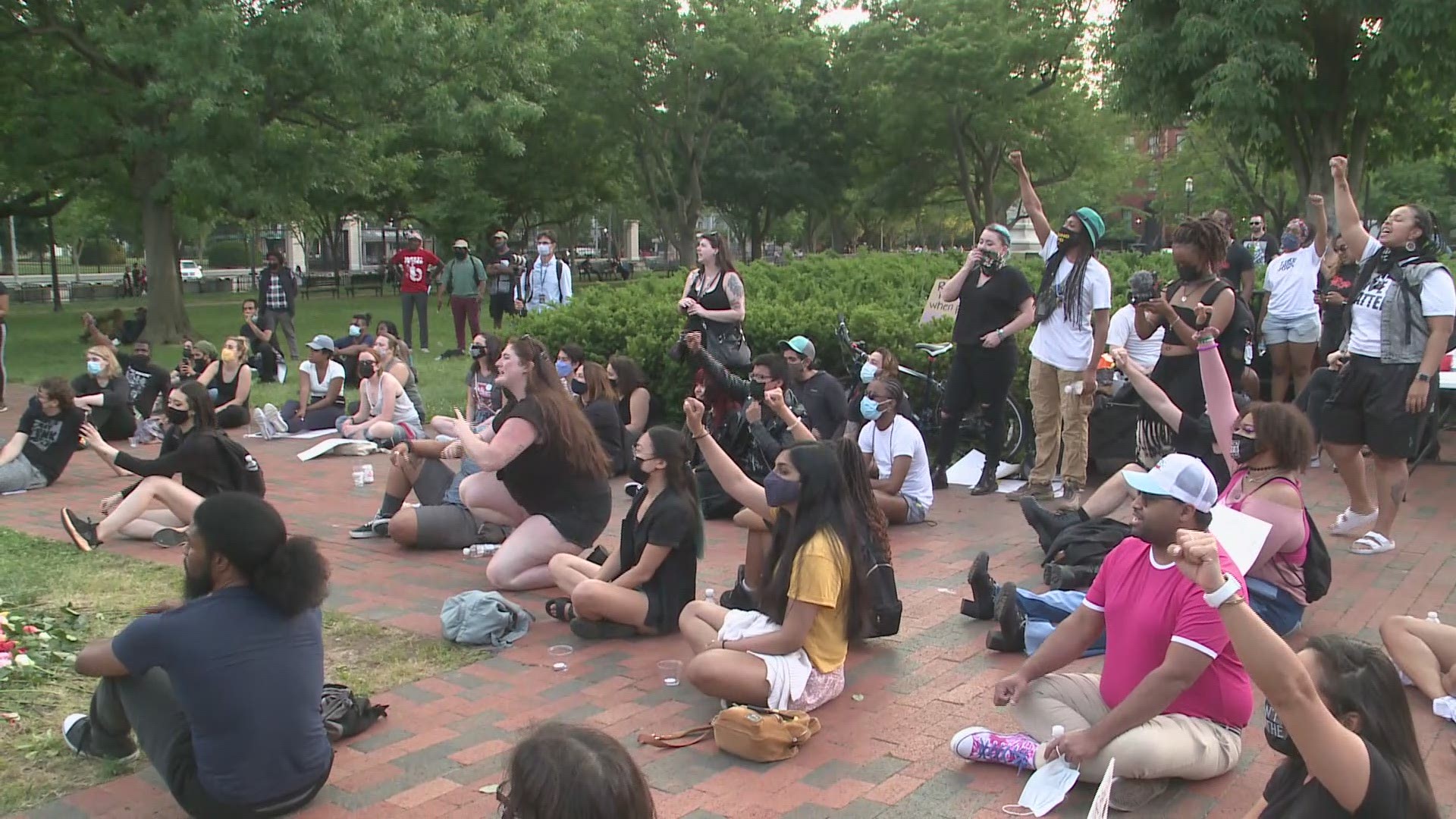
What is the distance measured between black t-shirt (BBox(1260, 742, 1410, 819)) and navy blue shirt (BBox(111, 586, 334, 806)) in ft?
9.10

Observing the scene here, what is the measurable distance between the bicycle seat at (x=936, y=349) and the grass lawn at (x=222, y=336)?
16.8 ft

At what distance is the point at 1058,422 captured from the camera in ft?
26.6

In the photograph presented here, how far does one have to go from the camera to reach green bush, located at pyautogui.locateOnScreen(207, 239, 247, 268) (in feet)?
219

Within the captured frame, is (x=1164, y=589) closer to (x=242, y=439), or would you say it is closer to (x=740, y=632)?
(x=740, y=632)

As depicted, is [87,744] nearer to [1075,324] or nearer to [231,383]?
[1075,324]

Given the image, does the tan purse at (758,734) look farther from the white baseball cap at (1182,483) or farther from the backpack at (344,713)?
the white baseball cap at (1182,483)

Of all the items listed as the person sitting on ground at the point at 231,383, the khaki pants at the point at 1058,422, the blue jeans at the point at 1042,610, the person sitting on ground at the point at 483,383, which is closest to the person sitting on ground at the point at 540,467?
the blue jeans at the point at 1042,610

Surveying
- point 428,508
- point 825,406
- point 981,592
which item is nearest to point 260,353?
point 428,508

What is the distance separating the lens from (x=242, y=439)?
11.8m

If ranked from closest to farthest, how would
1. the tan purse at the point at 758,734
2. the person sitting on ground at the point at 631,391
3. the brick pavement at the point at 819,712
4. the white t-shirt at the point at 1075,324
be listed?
the brick pavement at the point at 819,712 < the tan purse at the point at 758,734 < the white t-shirt at the point at 1075,324 < the person sitting on ground at the point at 631,391

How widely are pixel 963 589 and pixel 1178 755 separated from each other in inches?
100

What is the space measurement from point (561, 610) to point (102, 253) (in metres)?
68.4

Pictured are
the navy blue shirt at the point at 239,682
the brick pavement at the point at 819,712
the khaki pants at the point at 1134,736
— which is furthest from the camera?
the brick pavement at the point at 819,712

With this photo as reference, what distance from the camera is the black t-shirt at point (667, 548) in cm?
550
